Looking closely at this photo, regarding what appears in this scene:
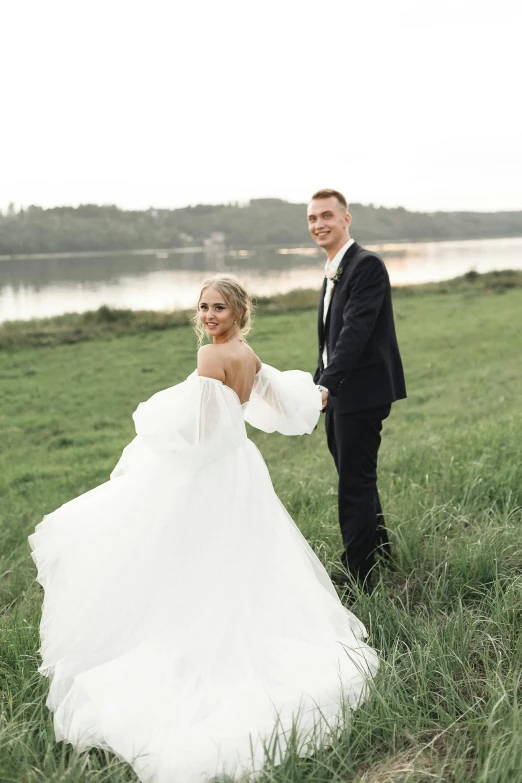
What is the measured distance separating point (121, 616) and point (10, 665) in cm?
75

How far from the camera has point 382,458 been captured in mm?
7680

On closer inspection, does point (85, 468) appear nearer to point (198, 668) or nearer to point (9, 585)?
point (9, 585)

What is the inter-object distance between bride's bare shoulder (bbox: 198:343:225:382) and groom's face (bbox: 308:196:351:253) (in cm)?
132

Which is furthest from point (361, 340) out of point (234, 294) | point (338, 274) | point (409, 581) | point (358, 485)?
point (409, 581)

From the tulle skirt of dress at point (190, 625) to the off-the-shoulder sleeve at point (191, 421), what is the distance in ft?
0.32

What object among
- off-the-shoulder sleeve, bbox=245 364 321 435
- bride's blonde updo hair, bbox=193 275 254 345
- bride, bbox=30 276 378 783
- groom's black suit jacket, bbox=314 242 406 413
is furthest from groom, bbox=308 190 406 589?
bride's blonde updo hair, bbox=193 275 254 345

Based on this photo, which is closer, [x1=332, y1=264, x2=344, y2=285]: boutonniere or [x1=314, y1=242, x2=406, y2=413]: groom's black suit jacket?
[x1=314, y1=242, x2=406, y2=413]: groom's black suit jacket

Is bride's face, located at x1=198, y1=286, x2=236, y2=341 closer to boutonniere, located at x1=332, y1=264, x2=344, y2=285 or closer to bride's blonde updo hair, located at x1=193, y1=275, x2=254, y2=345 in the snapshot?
bride's blonde updo hair, located at x1=193, y1=275, x2=254, y2=345

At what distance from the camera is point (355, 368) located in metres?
4.53

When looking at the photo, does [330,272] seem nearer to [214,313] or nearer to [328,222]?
[328,222]

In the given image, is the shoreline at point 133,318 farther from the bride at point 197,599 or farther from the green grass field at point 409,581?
the bride at point 197,599

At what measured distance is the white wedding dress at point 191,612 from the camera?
2.93m

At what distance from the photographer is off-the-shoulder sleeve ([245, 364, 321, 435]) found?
411 centimetres

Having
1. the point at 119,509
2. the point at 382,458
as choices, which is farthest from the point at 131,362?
the point at 119,509
